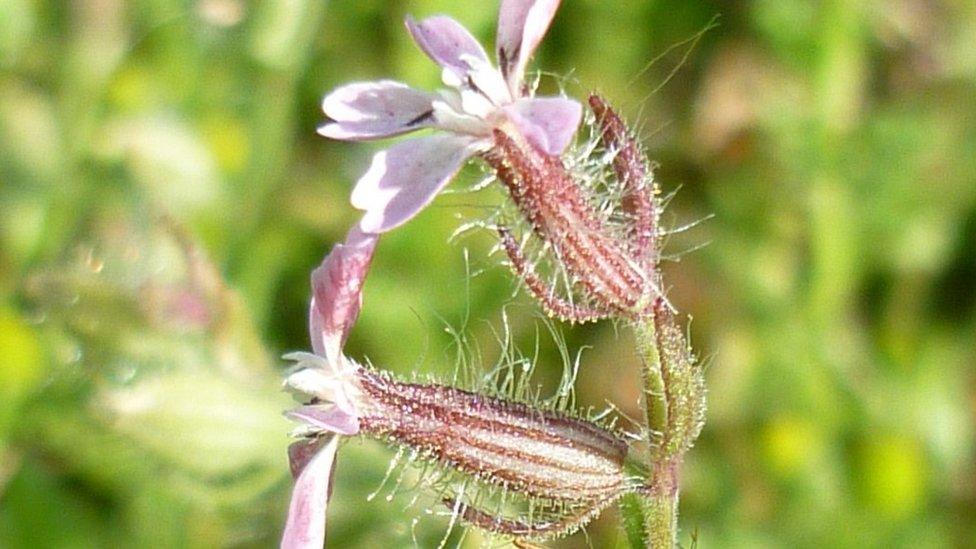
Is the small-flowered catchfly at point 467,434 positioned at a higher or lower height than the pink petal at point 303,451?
higher

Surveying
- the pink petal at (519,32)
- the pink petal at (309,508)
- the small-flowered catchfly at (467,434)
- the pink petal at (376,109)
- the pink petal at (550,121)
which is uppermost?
the pink petal at (519,32)

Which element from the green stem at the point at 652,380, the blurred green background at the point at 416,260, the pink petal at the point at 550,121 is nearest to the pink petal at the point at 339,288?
the pink petal at the point at 550,121

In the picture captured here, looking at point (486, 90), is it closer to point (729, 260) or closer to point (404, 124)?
point (404, 124)

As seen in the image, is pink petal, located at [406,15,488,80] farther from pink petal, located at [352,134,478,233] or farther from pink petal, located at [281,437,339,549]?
pink petal, located at [281,437,339,549]

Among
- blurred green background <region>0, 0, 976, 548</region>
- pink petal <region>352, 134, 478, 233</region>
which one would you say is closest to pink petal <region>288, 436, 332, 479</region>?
pink petal <region>352, 134, 478, 233</region>

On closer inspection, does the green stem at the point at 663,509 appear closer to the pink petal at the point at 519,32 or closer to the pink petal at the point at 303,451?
the pink petal at the point at 303,451

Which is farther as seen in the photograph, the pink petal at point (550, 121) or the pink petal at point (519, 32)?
the pink petal at point (519, 32)

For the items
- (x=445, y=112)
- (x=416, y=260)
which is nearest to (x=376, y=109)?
(x=445, y=112)
